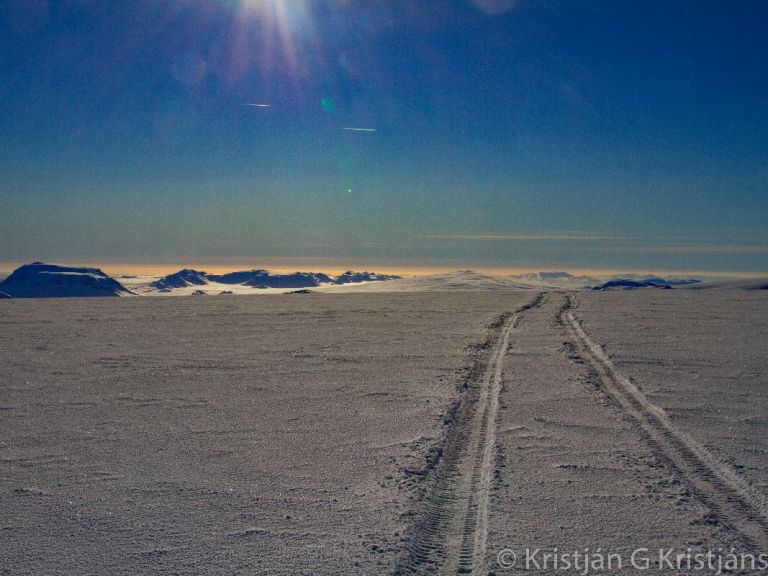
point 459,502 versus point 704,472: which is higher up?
point 704,472

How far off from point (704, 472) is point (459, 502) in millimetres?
2521

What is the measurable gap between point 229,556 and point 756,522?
4.07 m

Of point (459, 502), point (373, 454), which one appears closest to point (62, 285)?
point (373, 454)

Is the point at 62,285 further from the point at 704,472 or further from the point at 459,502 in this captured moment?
the point at 704,472

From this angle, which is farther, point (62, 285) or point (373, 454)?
point (62, 285)

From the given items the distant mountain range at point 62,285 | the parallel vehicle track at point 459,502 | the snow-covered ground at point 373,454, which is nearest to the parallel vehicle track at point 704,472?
the snow-covered ground at point 373,454

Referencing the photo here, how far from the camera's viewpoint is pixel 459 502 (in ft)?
17.3

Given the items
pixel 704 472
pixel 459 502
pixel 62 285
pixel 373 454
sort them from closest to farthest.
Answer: pixel 459 502, pixel 704 472, pixel 373 454, pixel 62 285

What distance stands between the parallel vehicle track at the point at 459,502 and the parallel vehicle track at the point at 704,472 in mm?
1835

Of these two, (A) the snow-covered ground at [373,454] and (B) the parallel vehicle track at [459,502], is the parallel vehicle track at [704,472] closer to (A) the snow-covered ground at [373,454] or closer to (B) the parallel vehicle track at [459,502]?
(A) the snow-covered ground at [373,454]

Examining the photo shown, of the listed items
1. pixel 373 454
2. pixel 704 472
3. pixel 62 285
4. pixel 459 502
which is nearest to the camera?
pixel 459 502

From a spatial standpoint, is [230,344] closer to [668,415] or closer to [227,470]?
[227,470]

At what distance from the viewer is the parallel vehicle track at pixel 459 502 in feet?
14.3

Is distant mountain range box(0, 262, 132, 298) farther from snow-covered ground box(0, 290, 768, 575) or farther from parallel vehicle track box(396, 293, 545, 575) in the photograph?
parallel vehicle track box(396, 293, 545, 575)
